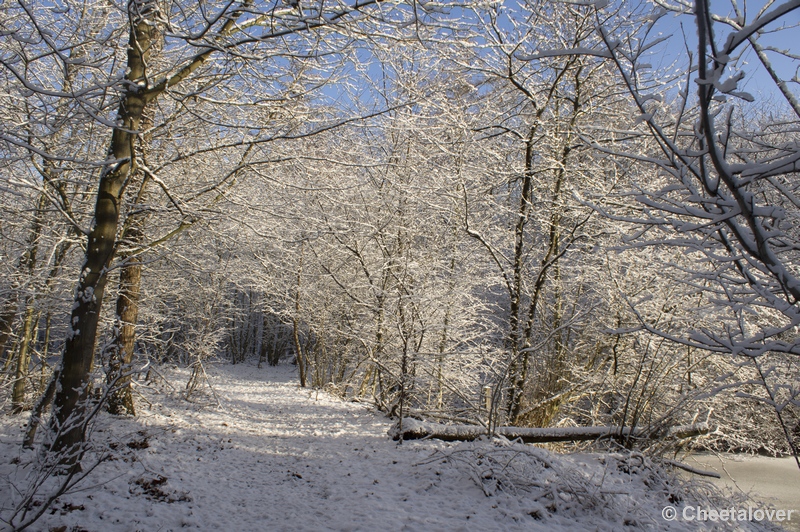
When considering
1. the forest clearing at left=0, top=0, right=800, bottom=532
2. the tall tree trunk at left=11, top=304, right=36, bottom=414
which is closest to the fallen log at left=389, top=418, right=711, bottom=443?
the forest clearing at left=0, top=0, right=800, bottom=532

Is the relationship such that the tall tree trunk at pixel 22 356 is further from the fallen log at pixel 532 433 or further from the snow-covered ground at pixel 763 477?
the snow-covered ground at pixel 763 477

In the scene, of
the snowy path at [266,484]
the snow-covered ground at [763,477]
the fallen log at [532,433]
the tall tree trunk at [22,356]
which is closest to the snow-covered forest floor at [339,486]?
the snowy path at [266,484]

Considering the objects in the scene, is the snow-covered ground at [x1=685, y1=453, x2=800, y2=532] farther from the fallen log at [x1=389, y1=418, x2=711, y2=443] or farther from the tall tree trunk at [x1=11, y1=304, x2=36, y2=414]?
the tall tree trunk at [x1=11, y1=304, x2=36, y2=414]

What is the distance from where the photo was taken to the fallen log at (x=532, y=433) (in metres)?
5.36

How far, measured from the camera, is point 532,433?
5.46 metres

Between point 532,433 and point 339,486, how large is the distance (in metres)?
2.61

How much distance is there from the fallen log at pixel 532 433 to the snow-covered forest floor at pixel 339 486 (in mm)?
180

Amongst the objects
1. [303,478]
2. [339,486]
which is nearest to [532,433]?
[339,486]

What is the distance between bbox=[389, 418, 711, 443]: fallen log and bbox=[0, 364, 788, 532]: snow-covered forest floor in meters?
0.18

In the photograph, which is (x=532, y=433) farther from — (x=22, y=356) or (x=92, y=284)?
(x=22, y=356)

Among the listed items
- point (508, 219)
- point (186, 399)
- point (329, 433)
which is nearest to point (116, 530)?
point (329, 433)

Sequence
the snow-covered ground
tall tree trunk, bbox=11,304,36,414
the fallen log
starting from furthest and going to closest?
tall tree trunk, bbox=11,304,36,414 → the snow-covered ground → the fallen log

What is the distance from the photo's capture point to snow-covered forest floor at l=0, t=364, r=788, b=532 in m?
3.25

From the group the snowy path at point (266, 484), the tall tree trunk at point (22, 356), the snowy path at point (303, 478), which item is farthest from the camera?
the tall tree trunk at point (22, 356)
